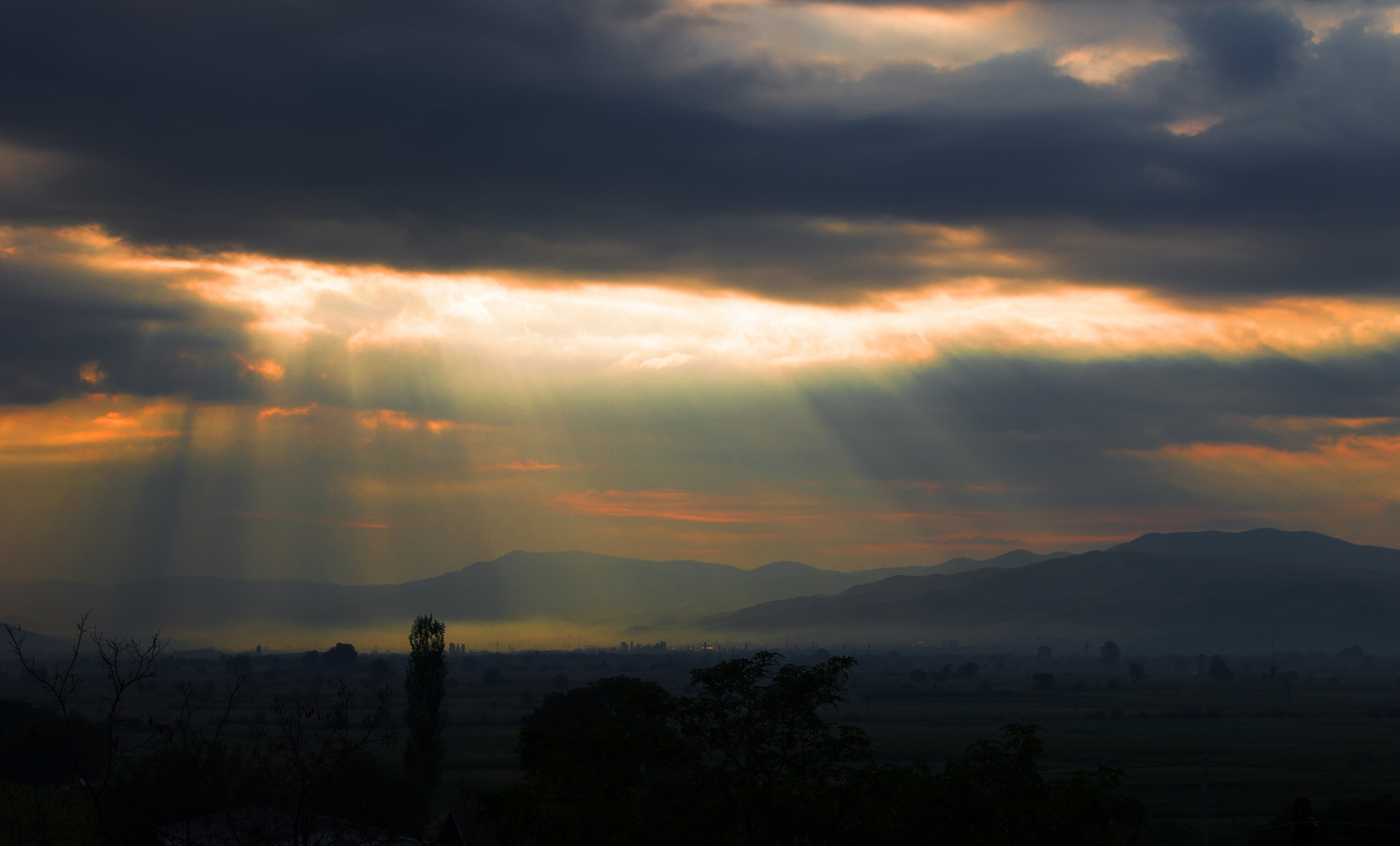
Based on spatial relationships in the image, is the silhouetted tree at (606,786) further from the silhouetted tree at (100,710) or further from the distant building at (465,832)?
the distant building at (465,832)

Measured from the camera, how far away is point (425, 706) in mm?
84312

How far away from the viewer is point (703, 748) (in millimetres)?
28062

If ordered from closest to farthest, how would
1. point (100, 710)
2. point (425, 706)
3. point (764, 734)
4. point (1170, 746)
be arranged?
1. point (100, 710)
2. point (764, 734)
3. point (425, 706)
4. point (1170, 746)

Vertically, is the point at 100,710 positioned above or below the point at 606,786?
above

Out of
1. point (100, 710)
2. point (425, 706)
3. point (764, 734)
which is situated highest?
point (100, 710)

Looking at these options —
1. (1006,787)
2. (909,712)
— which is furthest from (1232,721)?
(1006,787)

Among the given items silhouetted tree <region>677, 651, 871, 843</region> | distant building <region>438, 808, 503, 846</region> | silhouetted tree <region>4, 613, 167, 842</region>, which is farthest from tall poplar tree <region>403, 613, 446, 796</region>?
silhouetted tree <region>677, 651, 871, 843</region>

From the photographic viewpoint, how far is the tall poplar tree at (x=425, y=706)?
265 ft

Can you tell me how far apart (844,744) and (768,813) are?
2.72 metres

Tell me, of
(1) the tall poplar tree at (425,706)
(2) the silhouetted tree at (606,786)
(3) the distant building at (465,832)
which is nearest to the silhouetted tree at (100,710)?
(2) the silhouetted tree at (606,786)

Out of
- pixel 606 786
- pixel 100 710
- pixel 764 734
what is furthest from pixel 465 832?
pixel 100 710

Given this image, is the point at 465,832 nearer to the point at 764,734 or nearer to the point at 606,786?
the point at 606,786

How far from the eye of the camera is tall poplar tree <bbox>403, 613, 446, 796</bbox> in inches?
3182

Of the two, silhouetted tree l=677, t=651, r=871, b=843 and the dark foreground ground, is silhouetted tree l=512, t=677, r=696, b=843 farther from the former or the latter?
the dark foreground ground
